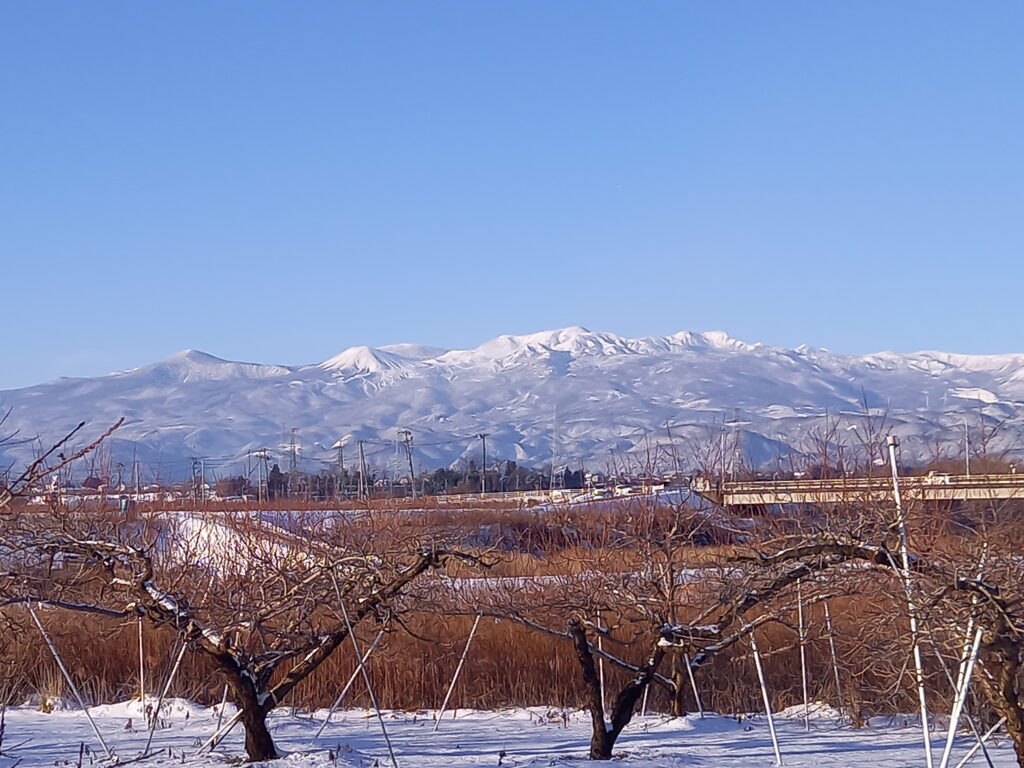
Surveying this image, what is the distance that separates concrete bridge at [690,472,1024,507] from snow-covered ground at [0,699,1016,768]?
2.39m

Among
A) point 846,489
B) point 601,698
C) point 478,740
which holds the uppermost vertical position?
point 846,489

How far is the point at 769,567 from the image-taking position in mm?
7512

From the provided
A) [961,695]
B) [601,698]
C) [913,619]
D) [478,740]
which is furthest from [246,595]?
[961,695]

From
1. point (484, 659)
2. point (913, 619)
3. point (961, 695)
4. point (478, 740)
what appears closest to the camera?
point (961, 695)

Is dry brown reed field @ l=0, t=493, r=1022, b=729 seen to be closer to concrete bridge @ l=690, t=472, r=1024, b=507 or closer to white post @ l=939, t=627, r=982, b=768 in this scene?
concrete bridge @ l=690, t=472, r=1024, b=507

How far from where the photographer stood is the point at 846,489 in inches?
473

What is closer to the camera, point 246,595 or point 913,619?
point 913,619

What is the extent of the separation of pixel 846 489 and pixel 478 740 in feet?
14.8

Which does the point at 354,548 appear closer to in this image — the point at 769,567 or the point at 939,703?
the point at 769,567

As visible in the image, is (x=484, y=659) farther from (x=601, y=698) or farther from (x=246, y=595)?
(x=246, y=595)

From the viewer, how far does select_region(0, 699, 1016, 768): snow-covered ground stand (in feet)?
28.1

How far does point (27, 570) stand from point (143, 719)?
3.73 meters

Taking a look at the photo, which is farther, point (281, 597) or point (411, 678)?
point (411, 678)

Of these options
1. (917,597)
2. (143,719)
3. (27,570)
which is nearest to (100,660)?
(143,719)
